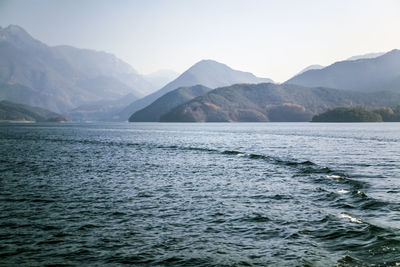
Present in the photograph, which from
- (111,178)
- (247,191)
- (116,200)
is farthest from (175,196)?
(111,178)

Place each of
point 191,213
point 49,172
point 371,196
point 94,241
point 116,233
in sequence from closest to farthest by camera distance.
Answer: point 94,241 < point 116,233 < point 191,213 < point 371,196 < point 49,172

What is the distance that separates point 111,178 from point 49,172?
9.97 m

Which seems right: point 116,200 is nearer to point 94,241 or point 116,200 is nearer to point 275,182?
point 94,241

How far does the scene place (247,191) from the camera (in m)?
28.9

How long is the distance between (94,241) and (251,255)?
7.81 meters

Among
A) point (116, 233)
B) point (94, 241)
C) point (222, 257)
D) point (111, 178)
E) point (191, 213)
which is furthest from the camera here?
point (111, 178)

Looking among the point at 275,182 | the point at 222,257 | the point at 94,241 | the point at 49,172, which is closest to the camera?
the point at 222,257

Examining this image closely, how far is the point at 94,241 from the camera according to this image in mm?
16219

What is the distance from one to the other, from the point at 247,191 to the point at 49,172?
2625 centimetres

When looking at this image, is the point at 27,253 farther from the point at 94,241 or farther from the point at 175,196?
the point at 175,196

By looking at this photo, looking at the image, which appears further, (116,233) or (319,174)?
(319,174)

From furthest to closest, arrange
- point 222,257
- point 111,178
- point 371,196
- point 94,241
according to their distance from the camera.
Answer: point 111,178, point 371,196, point 94,241, point 222,257

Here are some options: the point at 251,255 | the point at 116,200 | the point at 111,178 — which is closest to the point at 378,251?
the point at 251,255

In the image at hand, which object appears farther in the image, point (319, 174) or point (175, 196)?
point (319, 174)
